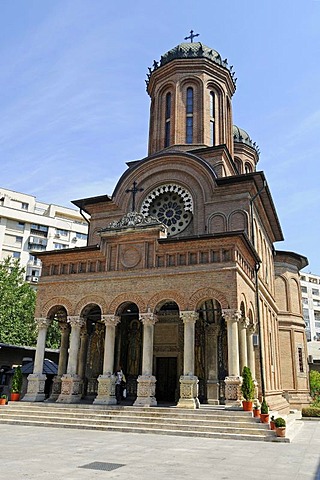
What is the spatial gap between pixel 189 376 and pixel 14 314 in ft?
69.2

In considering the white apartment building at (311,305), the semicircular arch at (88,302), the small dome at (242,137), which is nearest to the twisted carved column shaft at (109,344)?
the semicircular arch at (88,302)

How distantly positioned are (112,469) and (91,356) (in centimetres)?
1350

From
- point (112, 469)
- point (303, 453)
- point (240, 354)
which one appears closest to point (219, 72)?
point (240, 354)

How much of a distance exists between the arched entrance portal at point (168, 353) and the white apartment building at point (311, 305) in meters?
66.5

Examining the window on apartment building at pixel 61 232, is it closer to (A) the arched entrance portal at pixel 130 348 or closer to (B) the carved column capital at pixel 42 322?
(A) the arched entrance portal at pixel 130 348

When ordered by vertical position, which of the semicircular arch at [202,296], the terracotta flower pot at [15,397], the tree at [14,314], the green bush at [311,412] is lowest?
the green bush at [311,412]

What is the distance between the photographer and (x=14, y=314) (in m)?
32.6

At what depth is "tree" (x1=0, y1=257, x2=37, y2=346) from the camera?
31.8 metres

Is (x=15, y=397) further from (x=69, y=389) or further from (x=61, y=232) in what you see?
(x=61, y=232)

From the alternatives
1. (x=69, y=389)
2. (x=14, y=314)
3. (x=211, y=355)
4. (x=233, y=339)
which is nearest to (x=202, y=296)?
(x=233, y=339)

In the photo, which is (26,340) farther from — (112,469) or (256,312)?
(112,469)

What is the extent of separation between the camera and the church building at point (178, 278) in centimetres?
1652

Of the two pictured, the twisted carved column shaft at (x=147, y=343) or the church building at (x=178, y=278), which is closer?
the twisted carved column shaft at (x=147, y=343)

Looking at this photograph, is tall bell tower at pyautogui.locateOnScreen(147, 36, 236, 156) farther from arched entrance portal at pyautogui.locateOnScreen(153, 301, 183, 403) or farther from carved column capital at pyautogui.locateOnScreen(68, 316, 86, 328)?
carved column capital at pyautogui.locateOnScreen(68, 316, 86, 328)
